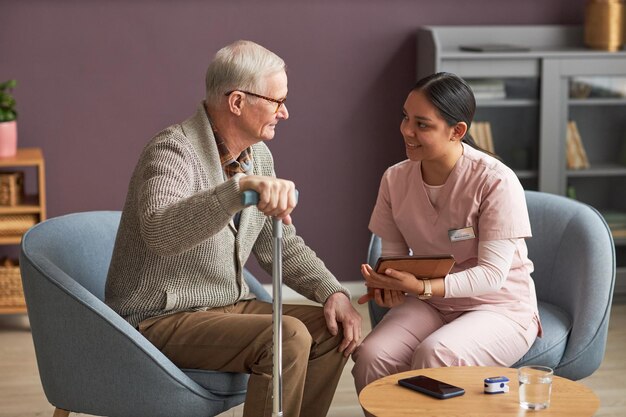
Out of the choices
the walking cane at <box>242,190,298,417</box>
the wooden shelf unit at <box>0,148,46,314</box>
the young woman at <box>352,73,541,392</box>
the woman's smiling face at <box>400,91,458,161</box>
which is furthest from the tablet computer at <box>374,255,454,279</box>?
the wooden shelf unit at <box>0,148,46,314</box>

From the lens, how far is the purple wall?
4.38m

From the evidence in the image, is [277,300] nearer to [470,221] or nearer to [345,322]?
[345,322]

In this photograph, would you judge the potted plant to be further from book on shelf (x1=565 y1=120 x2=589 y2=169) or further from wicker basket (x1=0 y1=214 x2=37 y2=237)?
book on shelf (x1=565 y1=120 x2=589 y2=169)

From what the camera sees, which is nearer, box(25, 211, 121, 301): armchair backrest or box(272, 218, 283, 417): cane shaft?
box(272, 218, 283, 417): cane shaft

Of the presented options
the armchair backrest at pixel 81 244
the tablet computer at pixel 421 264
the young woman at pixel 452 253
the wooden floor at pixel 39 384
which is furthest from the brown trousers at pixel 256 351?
the wooden floor at pixel 39 384

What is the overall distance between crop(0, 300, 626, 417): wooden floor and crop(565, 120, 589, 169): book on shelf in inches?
29.9

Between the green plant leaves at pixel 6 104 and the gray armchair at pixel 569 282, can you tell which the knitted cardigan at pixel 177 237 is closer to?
the gray armchair at pixel 569 282

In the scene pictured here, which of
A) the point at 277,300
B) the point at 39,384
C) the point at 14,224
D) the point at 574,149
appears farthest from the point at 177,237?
the point at 574,149

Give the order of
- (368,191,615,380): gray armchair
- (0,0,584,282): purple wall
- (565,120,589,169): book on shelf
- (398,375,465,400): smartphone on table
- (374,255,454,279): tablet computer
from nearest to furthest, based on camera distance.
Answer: (398,375,465,400): smartphone on table < (374,255,454,279): tablet computer < (368,191,615,380): gray armchair < (0,0,584,282): purple wall < (565,120,589,169): book on shelf

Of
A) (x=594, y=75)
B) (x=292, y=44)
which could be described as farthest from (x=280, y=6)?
(x=594, y=75)

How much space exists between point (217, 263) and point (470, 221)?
2.13ft

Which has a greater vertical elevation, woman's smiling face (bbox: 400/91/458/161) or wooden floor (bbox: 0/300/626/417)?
woman's smiling face (bbox: 400/91/458/161)

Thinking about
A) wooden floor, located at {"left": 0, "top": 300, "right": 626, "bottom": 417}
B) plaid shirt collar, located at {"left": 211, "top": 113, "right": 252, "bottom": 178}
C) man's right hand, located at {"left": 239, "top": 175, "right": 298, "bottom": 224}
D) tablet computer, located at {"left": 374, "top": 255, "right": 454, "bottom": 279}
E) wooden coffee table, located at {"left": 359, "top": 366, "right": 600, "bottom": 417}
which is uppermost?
man's right hand, located at {"left": 239, "top": 175, "right": 298, "bottom": 224}

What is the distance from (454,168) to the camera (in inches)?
104
